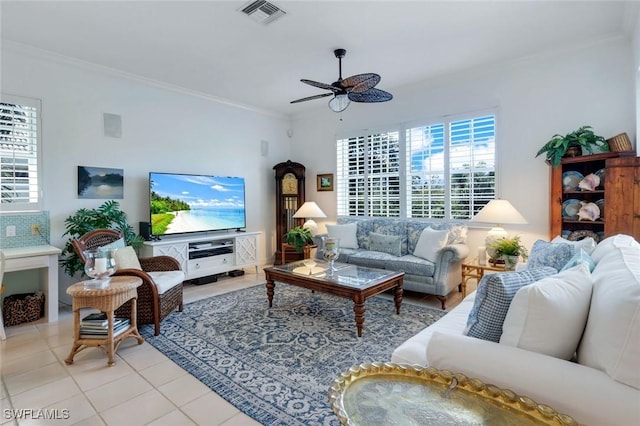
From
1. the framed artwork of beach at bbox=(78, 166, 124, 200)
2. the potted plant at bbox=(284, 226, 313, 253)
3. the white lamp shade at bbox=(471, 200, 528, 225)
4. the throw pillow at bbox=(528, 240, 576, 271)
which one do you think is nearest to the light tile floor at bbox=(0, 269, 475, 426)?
the framed artwork of beach at bbox=(78, 166, 124, 200)

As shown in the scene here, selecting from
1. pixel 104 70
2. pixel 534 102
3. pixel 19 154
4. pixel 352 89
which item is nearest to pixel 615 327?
pixel 352 89

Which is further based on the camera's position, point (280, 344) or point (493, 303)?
point (280, 344)

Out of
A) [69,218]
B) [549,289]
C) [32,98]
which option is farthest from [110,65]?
[549,289]

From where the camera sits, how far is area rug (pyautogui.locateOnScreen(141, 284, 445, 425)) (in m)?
2.04

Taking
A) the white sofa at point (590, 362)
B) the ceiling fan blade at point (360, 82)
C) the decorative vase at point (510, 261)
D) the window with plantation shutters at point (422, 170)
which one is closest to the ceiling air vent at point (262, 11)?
the ceiling fan blade at point (360, 82)

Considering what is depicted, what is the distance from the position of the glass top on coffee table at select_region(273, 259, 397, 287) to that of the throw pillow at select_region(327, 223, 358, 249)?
35.6 inches

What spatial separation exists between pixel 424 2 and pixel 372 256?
2771mm

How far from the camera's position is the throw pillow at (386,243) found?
170 inches

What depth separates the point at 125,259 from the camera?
125 inches

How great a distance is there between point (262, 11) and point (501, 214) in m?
3.14

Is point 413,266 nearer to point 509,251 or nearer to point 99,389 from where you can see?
point 509,251

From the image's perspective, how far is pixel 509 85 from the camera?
4062mm

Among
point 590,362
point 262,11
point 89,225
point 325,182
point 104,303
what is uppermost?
point 262,11

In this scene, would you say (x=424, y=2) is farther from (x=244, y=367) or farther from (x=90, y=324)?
(x=90, y=324)
